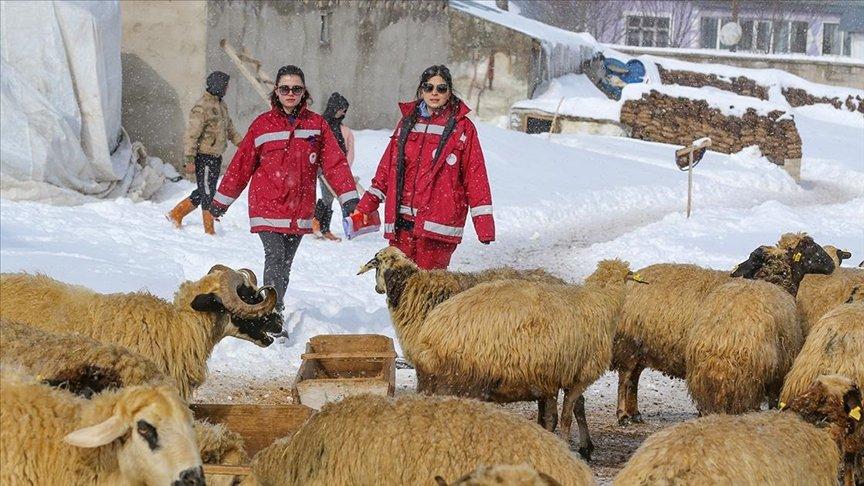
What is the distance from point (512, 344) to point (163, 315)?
6.34 feet

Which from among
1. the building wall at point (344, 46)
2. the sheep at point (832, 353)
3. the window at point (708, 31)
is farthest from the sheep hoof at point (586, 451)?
the window at point (708, 31)

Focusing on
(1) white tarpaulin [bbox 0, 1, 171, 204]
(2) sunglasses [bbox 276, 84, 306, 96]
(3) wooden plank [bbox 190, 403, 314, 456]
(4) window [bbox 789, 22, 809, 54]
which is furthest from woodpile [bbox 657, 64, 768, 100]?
(3) wooden plank [bbox 190, 403, 314, 456]

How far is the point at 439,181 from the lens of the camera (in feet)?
26.6

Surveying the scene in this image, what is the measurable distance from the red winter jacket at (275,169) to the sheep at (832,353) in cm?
349

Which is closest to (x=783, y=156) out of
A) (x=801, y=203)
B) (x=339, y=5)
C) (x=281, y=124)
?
(x=801, y=203)

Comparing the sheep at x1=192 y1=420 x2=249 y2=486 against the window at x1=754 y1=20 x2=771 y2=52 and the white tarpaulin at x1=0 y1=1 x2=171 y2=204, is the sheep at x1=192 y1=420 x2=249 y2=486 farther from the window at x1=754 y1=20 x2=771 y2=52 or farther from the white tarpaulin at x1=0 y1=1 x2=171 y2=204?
the window at x1=754 y1=20 x2=771 y2=52

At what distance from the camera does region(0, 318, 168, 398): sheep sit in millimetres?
5203

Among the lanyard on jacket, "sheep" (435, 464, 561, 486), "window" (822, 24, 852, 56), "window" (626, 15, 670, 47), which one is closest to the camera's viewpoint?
"sheep" (435, 464, 561, 486)

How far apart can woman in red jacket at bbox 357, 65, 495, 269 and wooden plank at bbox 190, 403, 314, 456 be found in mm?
2616

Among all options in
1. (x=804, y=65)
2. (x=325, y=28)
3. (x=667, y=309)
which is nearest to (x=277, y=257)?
(x=667, y=309)

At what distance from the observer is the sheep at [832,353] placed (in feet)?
21.9

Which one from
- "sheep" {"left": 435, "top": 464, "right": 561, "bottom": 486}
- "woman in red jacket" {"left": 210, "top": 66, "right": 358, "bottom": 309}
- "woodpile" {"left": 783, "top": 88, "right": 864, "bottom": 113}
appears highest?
"woodpile" {"left": 783, "top": 88, "right": 864, "bottom": 113}

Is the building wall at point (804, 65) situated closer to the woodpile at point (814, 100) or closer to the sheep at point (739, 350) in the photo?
the woodpile at point (814, 100)

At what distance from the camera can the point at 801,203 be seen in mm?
23438
